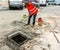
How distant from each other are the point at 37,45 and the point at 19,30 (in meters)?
2.43

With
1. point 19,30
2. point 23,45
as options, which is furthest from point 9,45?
point 19,30

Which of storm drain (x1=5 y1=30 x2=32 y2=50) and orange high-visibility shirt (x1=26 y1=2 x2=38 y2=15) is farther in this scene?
orange high-visibility shirt (x1=26 y1=2 x2=38 y2=15)

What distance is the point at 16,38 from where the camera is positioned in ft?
35.2

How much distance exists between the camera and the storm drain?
965 cm

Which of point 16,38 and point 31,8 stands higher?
point 31,8

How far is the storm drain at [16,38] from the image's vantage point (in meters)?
9.65

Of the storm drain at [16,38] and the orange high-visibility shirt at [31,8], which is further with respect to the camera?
the orange high-visibility shirt at [31,8]

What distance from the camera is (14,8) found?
78.5 feet

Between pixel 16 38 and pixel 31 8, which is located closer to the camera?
pixel 16 38

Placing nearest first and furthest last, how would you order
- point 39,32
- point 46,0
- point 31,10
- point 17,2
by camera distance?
point 39,32
point 31,10
point 17,2
point 46,0

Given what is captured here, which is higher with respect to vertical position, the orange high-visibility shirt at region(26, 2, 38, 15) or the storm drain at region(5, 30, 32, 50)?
the orange high-visibility shirt at region(26, 2, 38, 15)

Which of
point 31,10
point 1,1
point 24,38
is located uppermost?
point 31,10

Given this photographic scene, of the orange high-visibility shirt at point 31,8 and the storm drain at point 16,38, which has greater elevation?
the orange high-visibility shirt at point 31,8

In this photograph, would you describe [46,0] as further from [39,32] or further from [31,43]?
[31,43]
